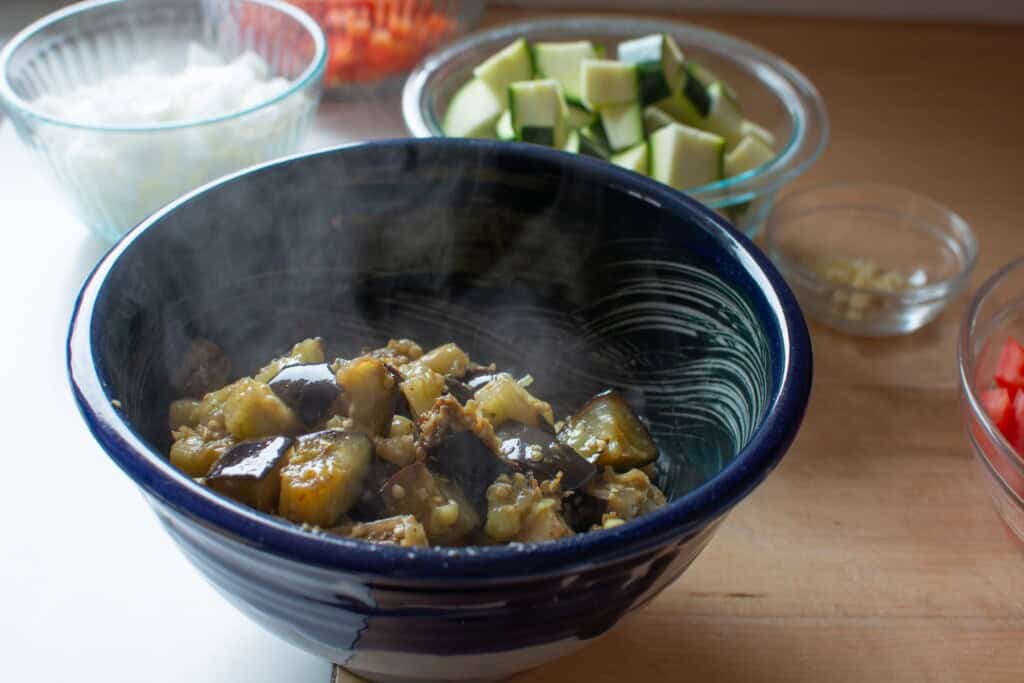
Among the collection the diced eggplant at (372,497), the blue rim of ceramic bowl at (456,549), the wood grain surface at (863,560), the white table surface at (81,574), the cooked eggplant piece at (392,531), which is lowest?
the wood grain surface at (863,560)

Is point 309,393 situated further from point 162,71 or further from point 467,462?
point 162,71

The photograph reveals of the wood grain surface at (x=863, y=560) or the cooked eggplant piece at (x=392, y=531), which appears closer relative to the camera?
the cooked eggplant piece at (x=392, y=531)

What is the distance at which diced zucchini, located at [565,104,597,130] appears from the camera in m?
1.78

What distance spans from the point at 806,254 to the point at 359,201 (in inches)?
33.0

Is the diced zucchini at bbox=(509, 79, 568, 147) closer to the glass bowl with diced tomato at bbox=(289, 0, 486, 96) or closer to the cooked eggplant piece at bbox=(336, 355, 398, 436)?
the glass bowl with diced tomato at bbox=(289, 0, 486, 96)

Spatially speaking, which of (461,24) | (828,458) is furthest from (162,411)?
(461,24)

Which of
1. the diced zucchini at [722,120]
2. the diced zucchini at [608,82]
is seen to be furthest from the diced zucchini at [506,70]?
the diced zucchini at [722,120]

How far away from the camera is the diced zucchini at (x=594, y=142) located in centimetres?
165

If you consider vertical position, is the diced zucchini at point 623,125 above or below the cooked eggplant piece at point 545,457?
below

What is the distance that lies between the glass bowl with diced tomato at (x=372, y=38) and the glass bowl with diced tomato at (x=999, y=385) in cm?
123

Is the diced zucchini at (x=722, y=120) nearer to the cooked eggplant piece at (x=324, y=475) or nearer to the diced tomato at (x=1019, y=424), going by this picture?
the diced tomato at (x=1019, y=424)

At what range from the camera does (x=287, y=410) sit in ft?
3.14

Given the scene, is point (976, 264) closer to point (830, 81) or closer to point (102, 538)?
point (830, 81)

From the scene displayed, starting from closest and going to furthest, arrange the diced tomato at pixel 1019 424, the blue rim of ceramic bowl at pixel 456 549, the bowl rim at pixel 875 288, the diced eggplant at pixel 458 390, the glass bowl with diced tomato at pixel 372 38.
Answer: the blue rim of ceramic bowl at pixel 456 549 < the diced eggplant at pixel 458 390 < the diced tomato at pixel 1019 424 < the bowl rim at pixel 875 288 < the glass bowl with diced tomato at pixel 372 38
